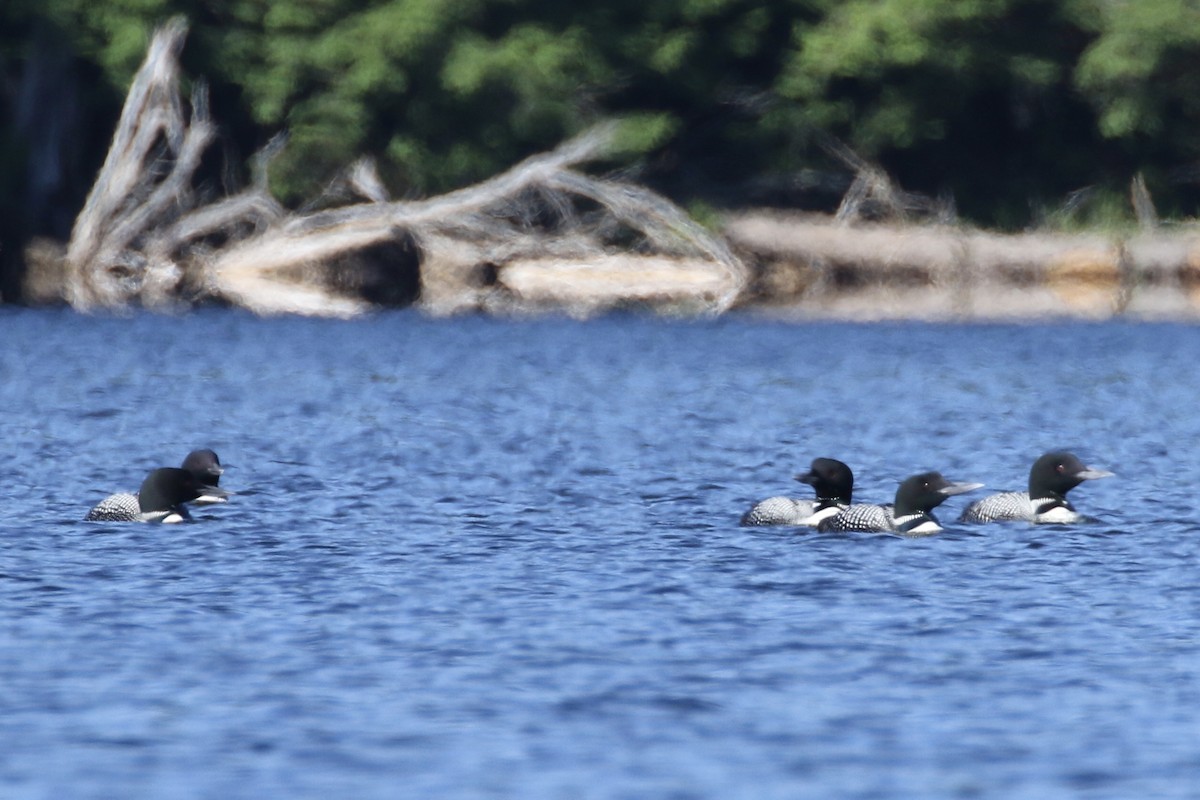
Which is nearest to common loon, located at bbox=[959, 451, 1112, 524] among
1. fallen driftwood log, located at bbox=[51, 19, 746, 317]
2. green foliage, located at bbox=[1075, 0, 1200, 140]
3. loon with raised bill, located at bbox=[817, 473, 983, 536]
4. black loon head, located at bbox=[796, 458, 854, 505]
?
loon with raised bill, located at bbox=[817, 473, 983, 536]

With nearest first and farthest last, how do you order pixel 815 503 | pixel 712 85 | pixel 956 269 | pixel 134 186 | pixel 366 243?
pixel 815 503, pixel 366 243, pixel 134 186, pixel 956 269, pixel 712 85

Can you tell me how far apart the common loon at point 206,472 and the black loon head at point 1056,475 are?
616 cm

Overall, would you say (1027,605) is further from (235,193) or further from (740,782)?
(235,193)

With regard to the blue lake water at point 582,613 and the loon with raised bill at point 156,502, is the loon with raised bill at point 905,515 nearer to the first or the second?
the blue lake water at point 582,613

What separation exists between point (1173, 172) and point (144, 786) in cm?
4395

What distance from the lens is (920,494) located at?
1625 cm

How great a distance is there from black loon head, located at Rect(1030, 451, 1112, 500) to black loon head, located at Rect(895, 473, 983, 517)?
0.90 meters

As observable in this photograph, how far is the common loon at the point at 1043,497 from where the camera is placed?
16.8 m

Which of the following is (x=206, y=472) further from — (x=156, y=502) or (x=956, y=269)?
(x=956, y=269)

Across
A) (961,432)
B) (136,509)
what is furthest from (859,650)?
(961,432)

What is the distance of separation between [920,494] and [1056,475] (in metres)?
1.33

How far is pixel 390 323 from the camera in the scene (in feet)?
148

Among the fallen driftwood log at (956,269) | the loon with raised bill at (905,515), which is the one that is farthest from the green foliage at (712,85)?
the loon with raised bill at (905,515)

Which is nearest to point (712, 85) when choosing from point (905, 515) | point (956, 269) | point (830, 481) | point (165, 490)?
point (956, 269)
